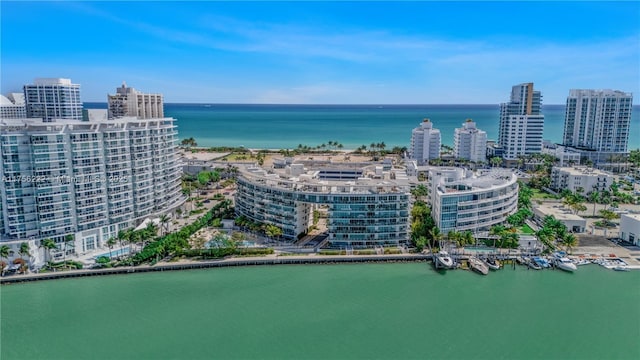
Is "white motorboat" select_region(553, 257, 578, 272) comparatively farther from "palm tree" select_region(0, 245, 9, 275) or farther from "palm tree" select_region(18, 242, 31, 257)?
"palm tree" select_region(0, 245, 9, 275)

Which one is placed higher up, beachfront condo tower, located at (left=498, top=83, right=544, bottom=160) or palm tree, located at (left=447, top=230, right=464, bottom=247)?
beachfront condo tower, located at (left=498, top=83, right=544, bottom=160)

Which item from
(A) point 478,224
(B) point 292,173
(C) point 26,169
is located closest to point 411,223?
(A) point 478,224

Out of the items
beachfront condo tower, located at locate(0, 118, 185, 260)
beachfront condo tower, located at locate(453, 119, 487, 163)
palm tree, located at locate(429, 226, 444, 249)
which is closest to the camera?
beachfront condo tower, located at locate(0, 118, 185, 260)

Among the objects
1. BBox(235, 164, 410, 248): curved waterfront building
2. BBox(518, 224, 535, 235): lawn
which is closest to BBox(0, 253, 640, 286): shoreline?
BBox(235, 164, 410, 248): curved waterfront building

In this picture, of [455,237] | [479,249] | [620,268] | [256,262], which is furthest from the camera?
[479,249]

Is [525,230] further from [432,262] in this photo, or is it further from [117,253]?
[117,253]

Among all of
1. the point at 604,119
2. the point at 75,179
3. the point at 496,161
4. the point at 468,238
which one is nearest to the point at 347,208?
the point at 468,238
